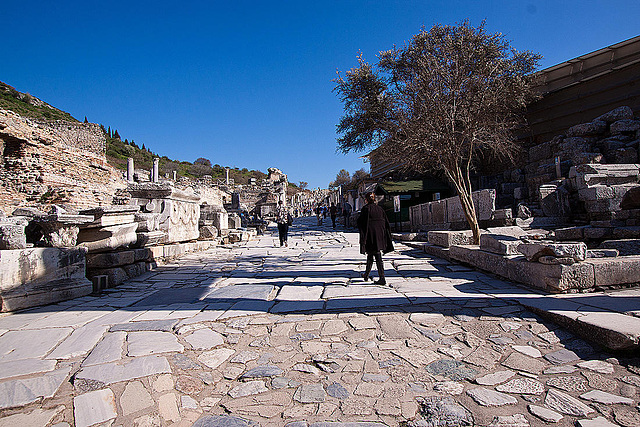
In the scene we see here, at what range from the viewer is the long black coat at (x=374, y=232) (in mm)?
5309

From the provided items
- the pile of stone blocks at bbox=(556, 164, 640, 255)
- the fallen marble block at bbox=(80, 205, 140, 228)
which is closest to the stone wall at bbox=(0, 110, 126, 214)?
the fallen marble block at bbox=(80, 205, 140, 228)

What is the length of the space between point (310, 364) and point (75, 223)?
439 cm

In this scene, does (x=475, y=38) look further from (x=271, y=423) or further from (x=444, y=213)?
(x=271, y=423)

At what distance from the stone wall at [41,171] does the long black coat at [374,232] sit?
36.1 feet

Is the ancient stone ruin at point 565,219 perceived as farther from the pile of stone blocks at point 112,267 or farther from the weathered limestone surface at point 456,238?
the pile of stone blocks at point 112,267

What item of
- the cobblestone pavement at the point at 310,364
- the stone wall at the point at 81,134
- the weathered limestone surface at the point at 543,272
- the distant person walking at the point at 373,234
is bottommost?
the cobblestone pavement at the point at 310,364

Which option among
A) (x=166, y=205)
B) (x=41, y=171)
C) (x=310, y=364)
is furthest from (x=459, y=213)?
(x=41, y=171)

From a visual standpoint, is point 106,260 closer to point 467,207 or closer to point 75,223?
point 75,223

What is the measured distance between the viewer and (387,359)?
8.79ft

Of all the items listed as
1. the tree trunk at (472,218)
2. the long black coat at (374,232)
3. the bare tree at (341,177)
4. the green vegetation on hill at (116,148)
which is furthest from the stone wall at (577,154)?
the bare tree at (341,177)

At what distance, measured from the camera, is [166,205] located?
27.9 ft

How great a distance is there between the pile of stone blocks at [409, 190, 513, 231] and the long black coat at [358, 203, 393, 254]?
5.56m

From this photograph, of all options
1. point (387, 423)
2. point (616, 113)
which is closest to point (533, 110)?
point (616, 113)

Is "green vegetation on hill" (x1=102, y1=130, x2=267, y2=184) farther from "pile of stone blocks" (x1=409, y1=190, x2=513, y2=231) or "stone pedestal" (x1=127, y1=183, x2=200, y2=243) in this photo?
"pile of stone blocks" (x1=409, y1=190, x2=513, y2=231)
